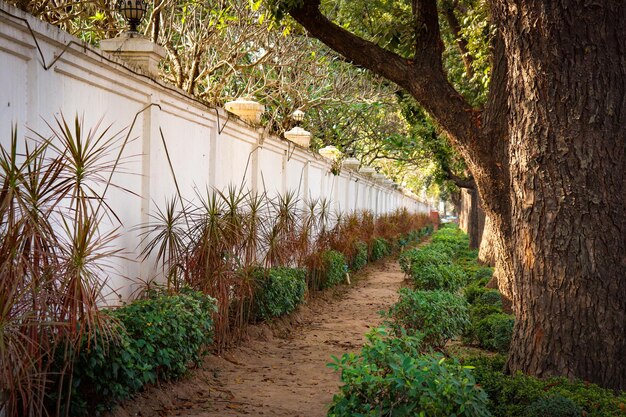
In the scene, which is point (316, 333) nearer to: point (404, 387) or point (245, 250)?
point (245, 250)

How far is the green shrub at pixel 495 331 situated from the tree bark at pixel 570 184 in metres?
2.64

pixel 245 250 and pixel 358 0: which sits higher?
pixel 358 0

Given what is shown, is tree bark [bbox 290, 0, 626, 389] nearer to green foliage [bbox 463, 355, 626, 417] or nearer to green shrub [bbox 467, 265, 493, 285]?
green foliage [bbox 463, 355, 626, 417]

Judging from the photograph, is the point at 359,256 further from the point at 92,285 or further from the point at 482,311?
the point at 92,285

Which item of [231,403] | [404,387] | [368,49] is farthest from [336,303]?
[404,387]

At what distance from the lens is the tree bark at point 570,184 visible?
16.2 ft

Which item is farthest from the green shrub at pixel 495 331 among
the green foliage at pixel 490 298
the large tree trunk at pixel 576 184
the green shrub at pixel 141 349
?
the green shrub at pixel 141 349

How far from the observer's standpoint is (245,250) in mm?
8000

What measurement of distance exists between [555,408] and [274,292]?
4.86 m

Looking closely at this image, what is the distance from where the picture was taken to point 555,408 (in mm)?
4172

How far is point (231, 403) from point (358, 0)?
8.10m

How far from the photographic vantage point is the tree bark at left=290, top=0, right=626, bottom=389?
4949mm

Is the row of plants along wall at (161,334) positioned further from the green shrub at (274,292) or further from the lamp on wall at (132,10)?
the lamp on wall at (132,10)

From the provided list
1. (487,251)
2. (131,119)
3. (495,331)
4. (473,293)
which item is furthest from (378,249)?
(131,119)
